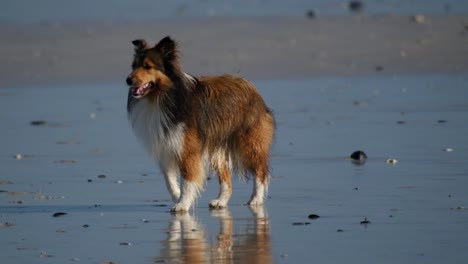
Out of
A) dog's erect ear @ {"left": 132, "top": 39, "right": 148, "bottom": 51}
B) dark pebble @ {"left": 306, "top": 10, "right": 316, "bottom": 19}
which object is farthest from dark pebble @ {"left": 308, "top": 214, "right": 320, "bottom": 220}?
dark pebble @ {"left": 306, "top": 10, "right": 316, "bottom": 19}

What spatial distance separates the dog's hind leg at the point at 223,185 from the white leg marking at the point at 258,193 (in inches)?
8.6

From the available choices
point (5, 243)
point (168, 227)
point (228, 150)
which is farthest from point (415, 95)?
point (5, 243)

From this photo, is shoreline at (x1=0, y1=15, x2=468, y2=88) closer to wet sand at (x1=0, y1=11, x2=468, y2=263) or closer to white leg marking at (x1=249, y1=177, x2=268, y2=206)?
wet sand at (x1=0, y1=11, x2=468, y2=263)

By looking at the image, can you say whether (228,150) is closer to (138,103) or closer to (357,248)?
(138,103)

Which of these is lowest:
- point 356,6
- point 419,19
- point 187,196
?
point 187,196

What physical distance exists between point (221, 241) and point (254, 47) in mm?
14579

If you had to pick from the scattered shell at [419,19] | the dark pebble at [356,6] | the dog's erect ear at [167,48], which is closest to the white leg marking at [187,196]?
the dog's erect ear at [167,48]

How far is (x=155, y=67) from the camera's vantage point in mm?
9266

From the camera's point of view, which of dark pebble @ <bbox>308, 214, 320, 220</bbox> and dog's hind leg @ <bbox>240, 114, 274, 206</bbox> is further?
dog's hind leg @ <bbox>240, 114, 274, 206</bbox>

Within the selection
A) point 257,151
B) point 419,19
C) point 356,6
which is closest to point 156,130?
point 257,151

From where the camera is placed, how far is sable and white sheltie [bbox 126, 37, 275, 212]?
30.4 ft

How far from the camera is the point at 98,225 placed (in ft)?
27.8

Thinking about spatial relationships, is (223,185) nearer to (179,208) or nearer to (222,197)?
(222,197)

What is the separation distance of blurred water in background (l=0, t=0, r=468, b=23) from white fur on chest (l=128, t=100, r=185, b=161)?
1968cm
